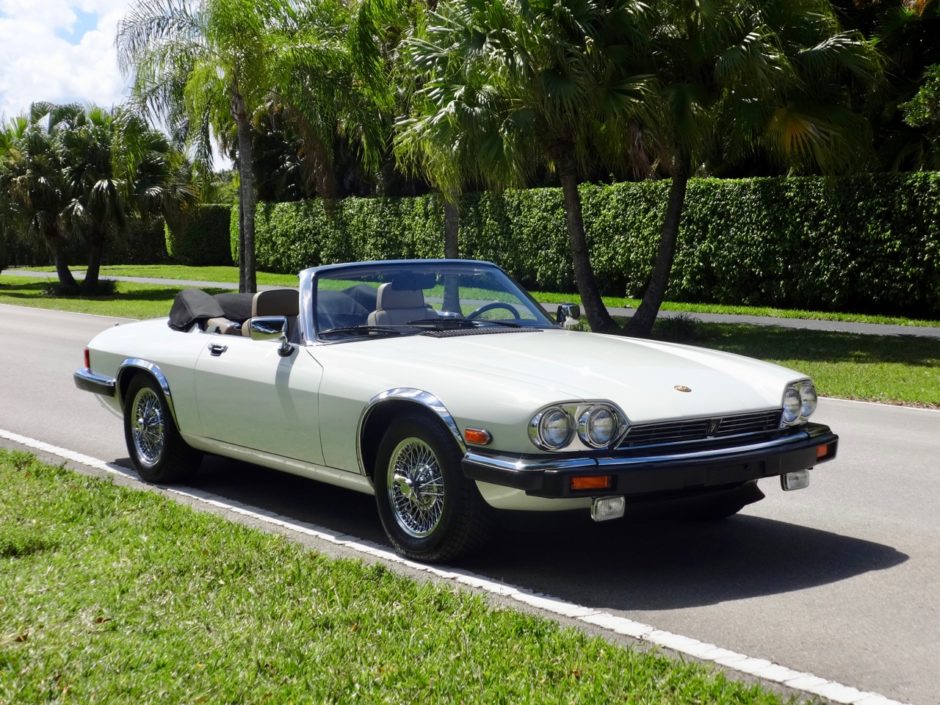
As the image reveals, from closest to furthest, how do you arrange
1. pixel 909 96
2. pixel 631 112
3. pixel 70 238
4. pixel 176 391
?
pixel 176 391, pixel 631 112, pixel 909 96, pixel 70 238

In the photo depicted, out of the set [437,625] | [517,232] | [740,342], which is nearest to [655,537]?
[437,625]

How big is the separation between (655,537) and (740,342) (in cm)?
1263

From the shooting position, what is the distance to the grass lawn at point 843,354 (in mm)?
13047

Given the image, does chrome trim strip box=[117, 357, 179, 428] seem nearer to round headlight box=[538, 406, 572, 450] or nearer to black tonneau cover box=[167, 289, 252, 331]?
black tonneau cover box=[167, 289, 252, 331]

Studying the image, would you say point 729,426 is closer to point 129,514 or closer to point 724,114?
point 129,514

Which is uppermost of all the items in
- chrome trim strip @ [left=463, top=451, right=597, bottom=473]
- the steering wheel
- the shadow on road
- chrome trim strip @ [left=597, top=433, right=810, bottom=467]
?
the steering wheel

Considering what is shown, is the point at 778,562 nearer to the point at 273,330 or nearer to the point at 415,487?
the point at 415,487

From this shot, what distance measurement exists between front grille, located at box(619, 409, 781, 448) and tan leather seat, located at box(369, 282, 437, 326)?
6.26 ft

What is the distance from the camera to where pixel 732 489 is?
5.73 meters

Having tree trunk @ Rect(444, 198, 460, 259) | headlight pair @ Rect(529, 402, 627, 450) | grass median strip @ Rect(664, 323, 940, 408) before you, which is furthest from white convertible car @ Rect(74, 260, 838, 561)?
tree trunk @ Rect(444, 198, 460, 259)

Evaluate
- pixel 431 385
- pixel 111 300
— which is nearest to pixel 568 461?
pixel 431 385

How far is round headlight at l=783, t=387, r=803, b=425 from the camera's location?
5.93 m

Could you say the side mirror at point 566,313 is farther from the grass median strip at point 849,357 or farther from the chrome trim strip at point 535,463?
the grass median strip at point 849,357

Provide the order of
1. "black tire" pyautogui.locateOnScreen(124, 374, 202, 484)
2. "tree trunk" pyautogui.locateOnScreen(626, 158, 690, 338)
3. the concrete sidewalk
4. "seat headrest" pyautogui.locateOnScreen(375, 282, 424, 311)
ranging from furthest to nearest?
1. the concrete sidewalk
2. "tree trunk" pyautogui.locateOnScreen(626, 158, 690, 338)
3. "black tire" pyautogui.locateOnScreen(124, 374, 202, 484)
4. "seat headrest" pyautogui.locateOnScreen(375, 282, 424, 311)
